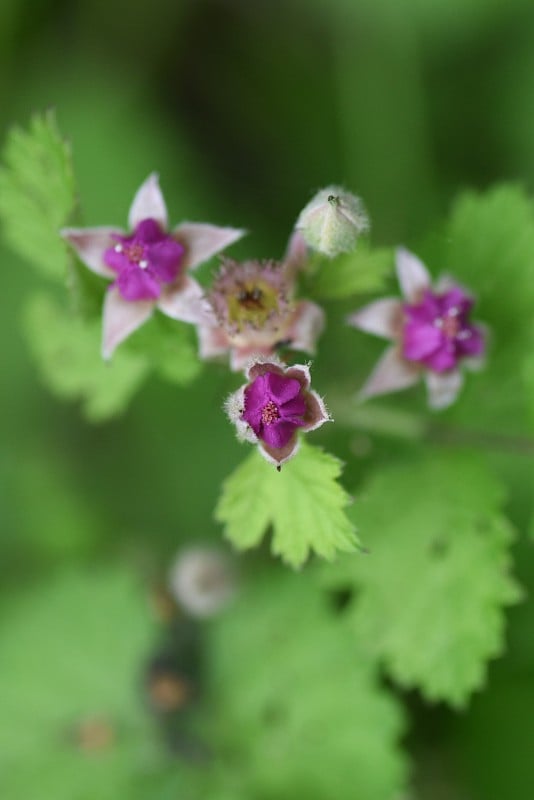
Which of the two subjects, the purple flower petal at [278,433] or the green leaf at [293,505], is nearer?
the purple flower petal at [278,433]

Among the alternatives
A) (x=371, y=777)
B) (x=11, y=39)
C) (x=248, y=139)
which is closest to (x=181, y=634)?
(x=371, y=777)

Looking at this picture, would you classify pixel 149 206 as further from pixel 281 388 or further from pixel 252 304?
pixel 281 388

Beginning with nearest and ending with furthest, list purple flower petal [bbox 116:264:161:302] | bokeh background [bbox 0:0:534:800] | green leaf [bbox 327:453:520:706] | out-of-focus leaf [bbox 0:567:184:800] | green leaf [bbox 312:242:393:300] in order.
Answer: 1. purple flower petal [bbox 116:264:161:302]
2. green leaf [bbox 312:242:393:300]
3. green leaf [bbox 327:453:520:706]
4. out-of-focus leaf [bbox 0:567:184:800]
5. bokeh background [bbox 0:0:534:800]

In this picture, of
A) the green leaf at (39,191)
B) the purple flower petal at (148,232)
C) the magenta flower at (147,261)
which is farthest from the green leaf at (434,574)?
the green leaf at (39,191)

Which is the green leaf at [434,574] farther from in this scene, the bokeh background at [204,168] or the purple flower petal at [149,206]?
the bokeh background at [204,168]

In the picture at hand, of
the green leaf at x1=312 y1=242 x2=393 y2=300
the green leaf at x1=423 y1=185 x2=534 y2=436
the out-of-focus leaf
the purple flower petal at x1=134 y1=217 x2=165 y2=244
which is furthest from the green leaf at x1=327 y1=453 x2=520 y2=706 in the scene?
the out-of-focus leaf

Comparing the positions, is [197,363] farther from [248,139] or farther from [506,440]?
[248,139]

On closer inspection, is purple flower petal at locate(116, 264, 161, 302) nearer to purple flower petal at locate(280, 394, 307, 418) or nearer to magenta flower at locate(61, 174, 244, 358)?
magenta flower at locate(61, 174, 244, 358)
